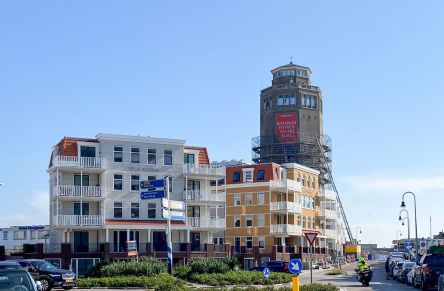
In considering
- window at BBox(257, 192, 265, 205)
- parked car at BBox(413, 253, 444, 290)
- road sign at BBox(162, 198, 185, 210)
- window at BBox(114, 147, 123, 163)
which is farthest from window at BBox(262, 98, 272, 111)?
parked car at BBox(413, 253, 444, 290)

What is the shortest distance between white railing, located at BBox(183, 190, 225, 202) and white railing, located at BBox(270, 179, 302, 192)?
1184 cm

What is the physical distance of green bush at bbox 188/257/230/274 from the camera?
42.9 meters

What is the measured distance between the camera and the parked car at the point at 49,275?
32594mm

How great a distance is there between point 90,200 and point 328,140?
5136cm

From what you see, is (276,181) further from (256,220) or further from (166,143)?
(166,143)

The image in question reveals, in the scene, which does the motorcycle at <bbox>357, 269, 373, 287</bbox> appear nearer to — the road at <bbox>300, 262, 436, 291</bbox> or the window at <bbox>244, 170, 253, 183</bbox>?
the road at <bbox>300, 262, 436, 291</bbox>

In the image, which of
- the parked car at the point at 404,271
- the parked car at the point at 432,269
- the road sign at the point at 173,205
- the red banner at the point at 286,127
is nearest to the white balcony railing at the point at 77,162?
the road sign at the point at 173,205

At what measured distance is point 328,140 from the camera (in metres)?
102

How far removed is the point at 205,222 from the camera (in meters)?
63.8

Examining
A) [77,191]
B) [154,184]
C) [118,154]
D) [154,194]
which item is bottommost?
[154,194]

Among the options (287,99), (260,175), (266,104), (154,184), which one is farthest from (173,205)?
(266,104)

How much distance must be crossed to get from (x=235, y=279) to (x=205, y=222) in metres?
23.6

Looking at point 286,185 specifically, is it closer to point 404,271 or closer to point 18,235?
point 404,271

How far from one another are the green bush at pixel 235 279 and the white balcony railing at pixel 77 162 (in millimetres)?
18588
